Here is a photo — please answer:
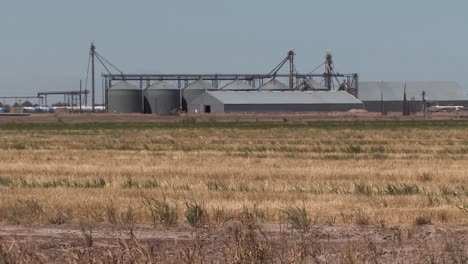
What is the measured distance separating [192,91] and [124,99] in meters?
11.3

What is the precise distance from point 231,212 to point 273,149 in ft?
82.8

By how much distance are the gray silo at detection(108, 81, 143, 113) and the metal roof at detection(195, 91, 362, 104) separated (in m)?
13.5

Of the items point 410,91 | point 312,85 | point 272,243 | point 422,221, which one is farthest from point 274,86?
point 272,243

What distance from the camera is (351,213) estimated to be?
51.0ft

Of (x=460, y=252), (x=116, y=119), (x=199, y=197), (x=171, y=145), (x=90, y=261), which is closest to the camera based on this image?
(x=90, y=261)

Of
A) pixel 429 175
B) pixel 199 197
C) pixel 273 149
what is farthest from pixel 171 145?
pixel 199 197

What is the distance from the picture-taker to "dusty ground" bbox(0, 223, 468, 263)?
32.6 ft

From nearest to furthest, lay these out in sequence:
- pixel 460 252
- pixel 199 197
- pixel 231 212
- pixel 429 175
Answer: pixel 460 252 < pixel 231 212 < pixel 199 197 < pixel 429 175

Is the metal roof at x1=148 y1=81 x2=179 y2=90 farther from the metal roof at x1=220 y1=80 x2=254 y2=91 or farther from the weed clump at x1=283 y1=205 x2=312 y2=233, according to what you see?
the weed clump at x1=283 y1=205 x2=312 y2=233

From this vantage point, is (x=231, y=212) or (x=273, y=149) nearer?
(x=231, y=212)

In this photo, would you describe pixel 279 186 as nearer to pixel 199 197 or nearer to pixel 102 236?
pixel 199 197

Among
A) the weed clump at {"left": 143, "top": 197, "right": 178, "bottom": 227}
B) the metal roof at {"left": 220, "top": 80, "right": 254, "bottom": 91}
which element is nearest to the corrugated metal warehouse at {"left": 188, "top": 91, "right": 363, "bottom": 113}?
the metal roof at {"left": 220, "top": 80, "right": 254, "bottom": 91}

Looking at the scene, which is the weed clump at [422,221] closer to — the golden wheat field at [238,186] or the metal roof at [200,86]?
the golden wheat field at [238,186]

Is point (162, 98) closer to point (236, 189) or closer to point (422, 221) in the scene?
point (236, 189)
